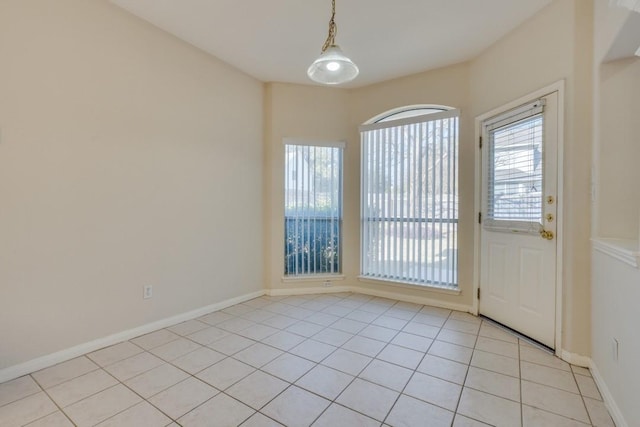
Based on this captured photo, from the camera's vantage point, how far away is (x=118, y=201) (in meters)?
2.50

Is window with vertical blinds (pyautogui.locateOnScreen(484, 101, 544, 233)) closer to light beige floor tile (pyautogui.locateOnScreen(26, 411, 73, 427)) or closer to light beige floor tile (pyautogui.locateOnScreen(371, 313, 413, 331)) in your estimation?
light beige floor tile (pyautogui.locateOnScreen(371, 313, 413, 331))

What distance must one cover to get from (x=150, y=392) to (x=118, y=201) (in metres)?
1.53

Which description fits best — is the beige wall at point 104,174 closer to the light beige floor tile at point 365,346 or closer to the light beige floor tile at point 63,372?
the light beige floor tile at point 63,372

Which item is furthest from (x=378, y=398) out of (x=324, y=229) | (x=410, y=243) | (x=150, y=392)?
(x=324, y=229)

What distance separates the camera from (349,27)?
104 inches

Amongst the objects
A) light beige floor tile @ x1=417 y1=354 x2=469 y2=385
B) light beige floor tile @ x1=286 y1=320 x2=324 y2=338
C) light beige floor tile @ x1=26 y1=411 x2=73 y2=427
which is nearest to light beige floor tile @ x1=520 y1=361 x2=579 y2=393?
light beige floor tile @ x1=417 y1=354 x2=469 y2=385

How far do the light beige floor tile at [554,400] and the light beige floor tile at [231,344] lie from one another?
6.52 ft

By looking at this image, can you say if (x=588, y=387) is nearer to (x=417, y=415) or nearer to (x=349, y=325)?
(x=417, y=415)

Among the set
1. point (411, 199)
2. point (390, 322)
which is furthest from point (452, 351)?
point (411, 199)

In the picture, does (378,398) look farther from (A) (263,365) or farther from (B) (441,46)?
(B) (441,46)

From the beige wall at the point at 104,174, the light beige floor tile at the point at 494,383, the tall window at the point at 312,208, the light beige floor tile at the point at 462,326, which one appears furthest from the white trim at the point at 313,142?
the light beige floor tile at the point at 494,383

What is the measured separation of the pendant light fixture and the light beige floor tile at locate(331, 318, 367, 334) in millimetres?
2177

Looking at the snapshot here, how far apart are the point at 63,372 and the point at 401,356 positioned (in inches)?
95.9

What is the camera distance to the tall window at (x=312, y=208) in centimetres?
393
